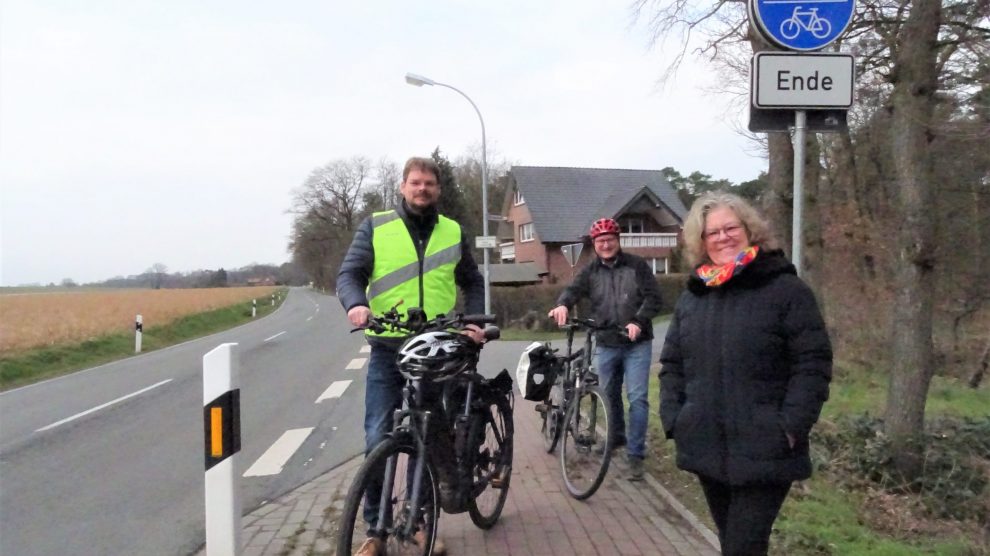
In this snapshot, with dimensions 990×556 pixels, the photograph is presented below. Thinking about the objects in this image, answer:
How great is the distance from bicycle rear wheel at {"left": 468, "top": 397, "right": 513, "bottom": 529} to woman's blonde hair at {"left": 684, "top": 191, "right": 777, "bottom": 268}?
1597 millimetres

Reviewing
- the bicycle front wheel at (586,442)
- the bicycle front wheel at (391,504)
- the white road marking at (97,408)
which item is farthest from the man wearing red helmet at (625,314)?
the white road marking at (97,408)

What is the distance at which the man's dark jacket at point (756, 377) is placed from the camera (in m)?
2.63

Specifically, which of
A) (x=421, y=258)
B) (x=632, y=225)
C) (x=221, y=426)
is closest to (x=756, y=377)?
(x=421, y=258)

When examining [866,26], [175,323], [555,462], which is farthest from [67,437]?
[175,323]

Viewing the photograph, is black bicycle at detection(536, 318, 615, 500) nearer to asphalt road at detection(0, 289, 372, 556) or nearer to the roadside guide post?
the roadside guide post

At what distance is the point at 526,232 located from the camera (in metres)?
49.2

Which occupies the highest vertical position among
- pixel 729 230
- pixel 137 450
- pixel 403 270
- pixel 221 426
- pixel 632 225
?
pixel 632 225

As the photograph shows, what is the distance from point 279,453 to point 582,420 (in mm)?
3530

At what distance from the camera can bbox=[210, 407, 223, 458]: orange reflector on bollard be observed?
3205 mm

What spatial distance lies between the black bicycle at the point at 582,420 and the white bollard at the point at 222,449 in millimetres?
2437

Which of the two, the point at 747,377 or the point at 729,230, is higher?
the point at 729,230

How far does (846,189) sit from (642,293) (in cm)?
1476

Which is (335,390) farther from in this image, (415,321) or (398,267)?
(415,321)

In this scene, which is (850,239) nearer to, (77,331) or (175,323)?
(77,331)
